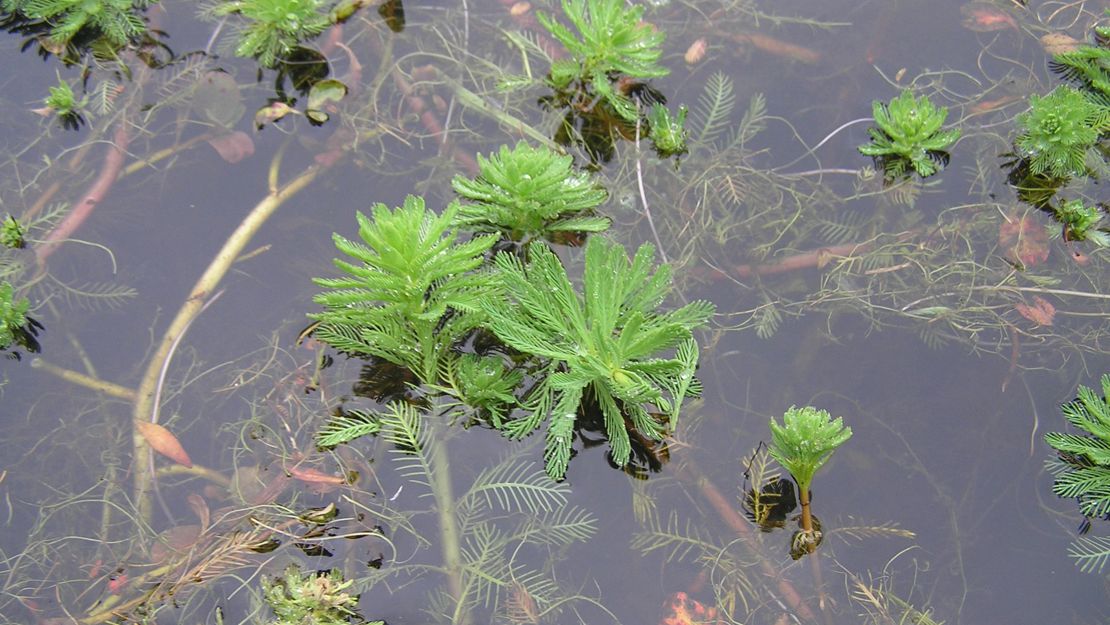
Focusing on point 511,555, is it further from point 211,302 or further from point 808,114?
point 808,114

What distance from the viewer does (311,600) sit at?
107 inches

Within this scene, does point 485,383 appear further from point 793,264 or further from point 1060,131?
point 1060,131

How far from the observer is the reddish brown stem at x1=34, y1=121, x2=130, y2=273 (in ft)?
11.2

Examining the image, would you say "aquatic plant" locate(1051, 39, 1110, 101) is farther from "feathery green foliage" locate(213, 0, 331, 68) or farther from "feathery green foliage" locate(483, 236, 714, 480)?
"feathery green foliage" locate(213, 0, 331, 68)

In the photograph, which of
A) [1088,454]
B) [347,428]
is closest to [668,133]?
[347,428]

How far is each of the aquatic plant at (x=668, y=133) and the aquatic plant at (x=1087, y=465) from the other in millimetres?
1642

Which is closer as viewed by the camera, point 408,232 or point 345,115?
point 408,232

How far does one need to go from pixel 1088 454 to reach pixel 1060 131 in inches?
48.1

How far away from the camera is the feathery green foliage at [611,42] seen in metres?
3.45

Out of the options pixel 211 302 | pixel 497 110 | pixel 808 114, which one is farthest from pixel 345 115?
pixel 808 114

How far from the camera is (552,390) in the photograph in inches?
120

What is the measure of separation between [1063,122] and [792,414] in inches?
64.3

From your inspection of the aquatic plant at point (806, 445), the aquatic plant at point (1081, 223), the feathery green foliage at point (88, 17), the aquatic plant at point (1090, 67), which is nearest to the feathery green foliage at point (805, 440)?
the aquatic plant at point (806, 445)

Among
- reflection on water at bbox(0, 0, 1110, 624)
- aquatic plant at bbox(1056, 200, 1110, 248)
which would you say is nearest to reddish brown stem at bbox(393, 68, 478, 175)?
reflection on water at bbox(0, 0, 1110, 624)
